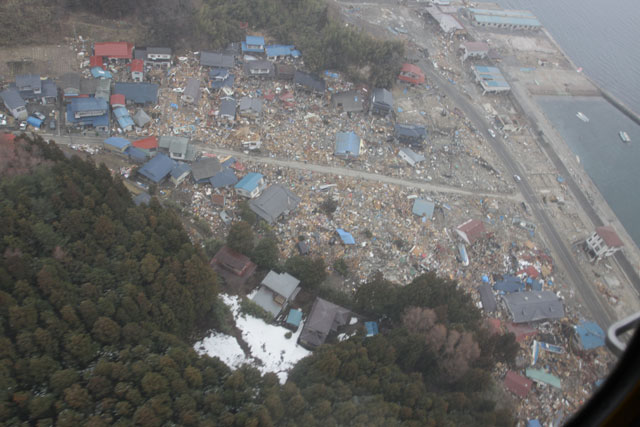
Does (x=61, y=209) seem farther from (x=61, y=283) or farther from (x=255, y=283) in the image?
(x=255, y=283)

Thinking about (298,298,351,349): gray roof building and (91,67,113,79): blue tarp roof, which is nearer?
Result: (298,298,351,349): gray roof building

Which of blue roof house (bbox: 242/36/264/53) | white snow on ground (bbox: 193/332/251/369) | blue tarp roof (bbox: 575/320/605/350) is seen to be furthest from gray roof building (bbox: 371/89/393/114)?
white snow on ground (bbox: 193/332/251/369)

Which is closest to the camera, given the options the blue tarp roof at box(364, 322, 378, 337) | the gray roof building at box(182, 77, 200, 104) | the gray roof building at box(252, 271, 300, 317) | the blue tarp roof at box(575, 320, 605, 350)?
the gray roof building at box(252, 271, 300, 317)

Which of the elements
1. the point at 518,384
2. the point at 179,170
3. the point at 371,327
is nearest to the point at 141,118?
the point at 179,170

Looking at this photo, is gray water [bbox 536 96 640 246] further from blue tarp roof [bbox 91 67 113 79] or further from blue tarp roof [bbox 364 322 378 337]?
blue tarp roof [bbox 91 67 113 79]

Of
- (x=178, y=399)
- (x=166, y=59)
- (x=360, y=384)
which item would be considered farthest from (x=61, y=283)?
(x=166, y=59)

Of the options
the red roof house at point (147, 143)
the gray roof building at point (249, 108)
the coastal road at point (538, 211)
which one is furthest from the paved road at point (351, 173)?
the gray roof building at point (249, 108)
